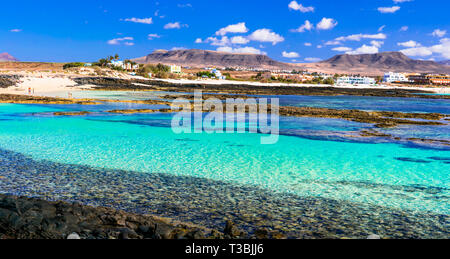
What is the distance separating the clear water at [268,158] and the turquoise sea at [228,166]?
0.04 metres

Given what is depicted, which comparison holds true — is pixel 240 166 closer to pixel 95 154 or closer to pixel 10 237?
pixel 95 154

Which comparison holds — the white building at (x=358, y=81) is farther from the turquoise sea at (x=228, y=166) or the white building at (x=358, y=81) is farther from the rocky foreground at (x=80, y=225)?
the rocky foreground at (x=80, y=225)

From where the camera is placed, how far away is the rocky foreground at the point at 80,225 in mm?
6160

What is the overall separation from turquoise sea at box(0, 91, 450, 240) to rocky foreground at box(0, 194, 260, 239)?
0.94 meters

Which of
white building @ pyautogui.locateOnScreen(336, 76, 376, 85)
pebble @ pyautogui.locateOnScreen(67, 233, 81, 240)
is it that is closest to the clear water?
pebble @ pyautogui.locateOnScreen(67, 233, 81, 240)

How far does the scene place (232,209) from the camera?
8.40m

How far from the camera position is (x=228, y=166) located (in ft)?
42.5

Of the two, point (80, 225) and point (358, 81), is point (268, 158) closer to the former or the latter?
point (80, 225)

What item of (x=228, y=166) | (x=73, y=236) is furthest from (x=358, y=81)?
(x=73, y=236)

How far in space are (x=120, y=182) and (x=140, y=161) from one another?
296cm

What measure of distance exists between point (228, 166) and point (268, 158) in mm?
2347

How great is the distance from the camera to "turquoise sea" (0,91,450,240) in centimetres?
913

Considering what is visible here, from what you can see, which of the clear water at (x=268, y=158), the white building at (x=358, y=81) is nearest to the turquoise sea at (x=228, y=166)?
the clear water at (x=268, y=158)

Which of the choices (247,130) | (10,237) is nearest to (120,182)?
(10,237)
